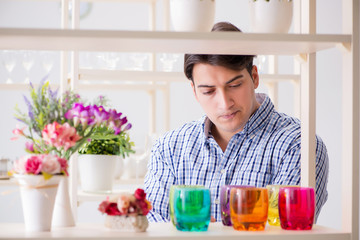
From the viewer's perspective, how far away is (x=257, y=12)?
4.67 feet

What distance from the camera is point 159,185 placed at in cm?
219

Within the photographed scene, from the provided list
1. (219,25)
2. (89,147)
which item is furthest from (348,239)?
(89,147)

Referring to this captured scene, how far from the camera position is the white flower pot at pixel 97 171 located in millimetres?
2680

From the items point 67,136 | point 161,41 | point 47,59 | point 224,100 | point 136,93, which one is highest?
point 47,59

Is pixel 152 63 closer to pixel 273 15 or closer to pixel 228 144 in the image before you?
pixel 228 144

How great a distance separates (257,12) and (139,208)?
0.58 m

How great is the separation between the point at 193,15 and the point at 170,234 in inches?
21.2

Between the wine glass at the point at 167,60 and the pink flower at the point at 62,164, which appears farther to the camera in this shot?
the wine glass at the point at 167,60

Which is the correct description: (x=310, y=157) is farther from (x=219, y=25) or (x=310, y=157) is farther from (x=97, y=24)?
(x=97, y=24)

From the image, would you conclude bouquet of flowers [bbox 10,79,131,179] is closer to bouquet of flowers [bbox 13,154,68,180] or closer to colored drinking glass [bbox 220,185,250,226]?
bouquet of flowers [bbox 13,154,68,180]

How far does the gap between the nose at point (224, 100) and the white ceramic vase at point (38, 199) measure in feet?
2.84

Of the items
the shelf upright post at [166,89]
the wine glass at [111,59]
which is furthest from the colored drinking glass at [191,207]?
the shelf upright post at [166,89]

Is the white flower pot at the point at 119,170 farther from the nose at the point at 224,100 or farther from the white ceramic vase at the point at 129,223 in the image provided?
the white ceramic vase at the point at 129,223

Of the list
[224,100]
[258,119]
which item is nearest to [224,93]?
[224,100]
